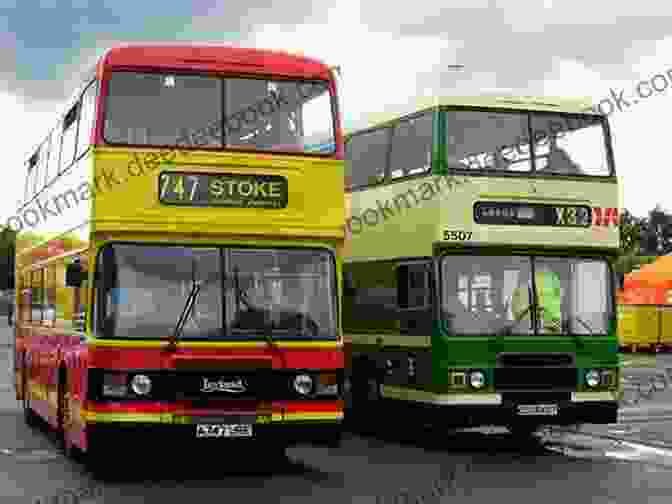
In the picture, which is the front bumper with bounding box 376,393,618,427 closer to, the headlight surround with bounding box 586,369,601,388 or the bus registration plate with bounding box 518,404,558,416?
the bus registration plate with bounding box 518,404,558,416

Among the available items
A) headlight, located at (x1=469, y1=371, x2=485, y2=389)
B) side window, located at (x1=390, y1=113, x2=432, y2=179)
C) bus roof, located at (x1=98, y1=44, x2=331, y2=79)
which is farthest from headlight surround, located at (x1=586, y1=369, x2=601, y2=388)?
bus roof, located at (x1=98, y1=44, x2=331, y2=79)

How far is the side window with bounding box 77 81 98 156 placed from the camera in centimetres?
1463

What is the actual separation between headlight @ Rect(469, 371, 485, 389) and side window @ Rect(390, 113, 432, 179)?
263cm

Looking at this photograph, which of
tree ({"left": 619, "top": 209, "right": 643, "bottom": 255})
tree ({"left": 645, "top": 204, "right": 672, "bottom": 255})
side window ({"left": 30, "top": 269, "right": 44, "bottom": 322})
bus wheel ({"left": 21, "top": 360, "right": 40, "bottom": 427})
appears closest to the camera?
side window ({"left": 30, "top": 269, "right": 44, "bottom": 322})

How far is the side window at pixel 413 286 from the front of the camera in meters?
17.9

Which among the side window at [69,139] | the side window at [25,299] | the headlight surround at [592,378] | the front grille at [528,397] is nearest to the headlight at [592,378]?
the headlight surround at [592,378]

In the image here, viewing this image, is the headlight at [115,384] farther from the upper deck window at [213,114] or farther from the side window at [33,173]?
the side window at [33,173]

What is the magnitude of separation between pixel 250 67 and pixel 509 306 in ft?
16.3

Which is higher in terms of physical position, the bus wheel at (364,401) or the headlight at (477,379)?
the headlight at (477,379)

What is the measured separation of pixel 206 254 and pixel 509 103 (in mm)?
5889

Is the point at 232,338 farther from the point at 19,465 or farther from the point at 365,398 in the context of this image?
the point at 365,398

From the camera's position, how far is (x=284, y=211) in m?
14.5

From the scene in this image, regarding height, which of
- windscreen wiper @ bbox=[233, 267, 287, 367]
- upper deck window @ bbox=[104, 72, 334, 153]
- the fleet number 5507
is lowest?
windscreen wiper @ bbox=[233, 267, 287, 367]

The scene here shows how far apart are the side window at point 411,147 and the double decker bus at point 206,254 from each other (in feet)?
10.8
